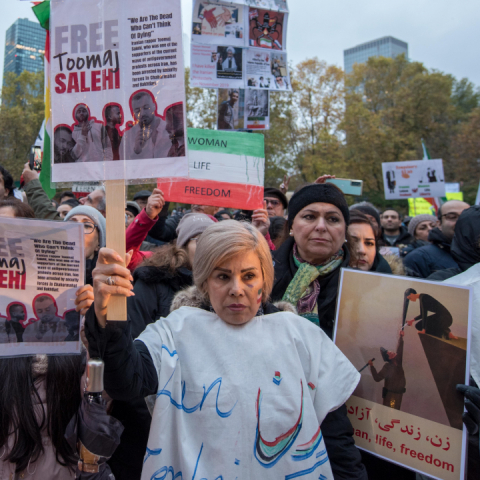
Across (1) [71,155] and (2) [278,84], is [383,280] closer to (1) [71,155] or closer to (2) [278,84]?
(1) [71,155]

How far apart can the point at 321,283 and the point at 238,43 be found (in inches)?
178

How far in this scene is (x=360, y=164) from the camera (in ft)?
91.6

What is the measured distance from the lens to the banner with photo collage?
18.4 ft

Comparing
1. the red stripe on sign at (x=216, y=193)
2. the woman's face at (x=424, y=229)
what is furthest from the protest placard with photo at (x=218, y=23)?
the woman's face at (x=424, y=229)

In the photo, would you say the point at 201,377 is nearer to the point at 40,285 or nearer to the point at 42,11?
the point at 40,285

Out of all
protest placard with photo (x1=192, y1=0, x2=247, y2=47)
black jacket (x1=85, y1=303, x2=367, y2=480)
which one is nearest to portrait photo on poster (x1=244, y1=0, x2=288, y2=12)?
protest placard with photo (x1=192, y1=0, x2=247, y2=47)

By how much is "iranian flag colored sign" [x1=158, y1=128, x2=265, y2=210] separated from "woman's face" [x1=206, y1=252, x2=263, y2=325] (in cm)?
175

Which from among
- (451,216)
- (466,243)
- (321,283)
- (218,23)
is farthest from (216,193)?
(218,23)

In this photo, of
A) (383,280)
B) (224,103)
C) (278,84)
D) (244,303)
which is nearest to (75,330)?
(244,303)

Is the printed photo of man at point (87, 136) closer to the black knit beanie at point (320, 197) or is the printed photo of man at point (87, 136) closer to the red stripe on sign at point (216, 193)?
the black knit beanie at point (320, 197)

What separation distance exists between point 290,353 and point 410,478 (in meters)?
1.06

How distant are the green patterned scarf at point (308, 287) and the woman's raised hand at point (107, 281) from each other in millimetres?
1034

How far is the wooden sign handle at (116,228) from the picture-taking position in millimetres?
1416

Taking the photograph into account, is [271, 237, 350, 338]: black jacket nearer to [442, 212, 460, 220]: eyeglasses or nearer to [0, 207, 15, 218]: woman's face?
[0, 207, 15, 218]: woman's face
